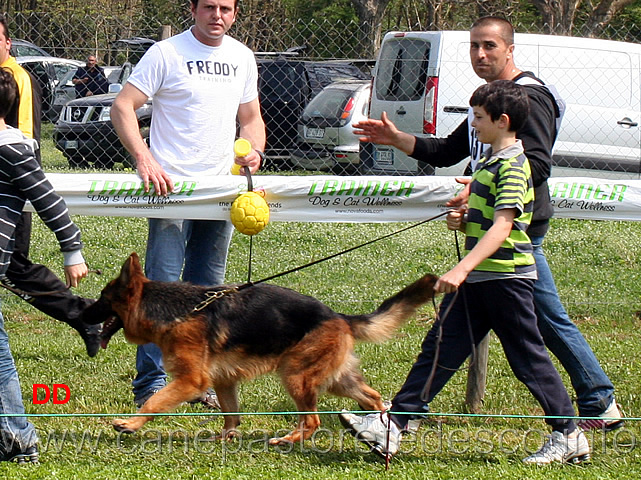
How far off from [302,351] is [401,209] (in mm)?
1251

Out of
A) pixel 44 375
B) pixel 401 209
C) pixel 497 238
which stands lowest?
pixel 44 375

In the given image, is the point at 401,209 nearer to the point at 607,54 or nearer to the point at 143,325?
the point at 143,325

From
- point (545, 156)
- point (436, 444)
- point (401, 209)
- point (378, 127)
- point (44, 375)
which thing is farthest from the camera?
point (44, 375)

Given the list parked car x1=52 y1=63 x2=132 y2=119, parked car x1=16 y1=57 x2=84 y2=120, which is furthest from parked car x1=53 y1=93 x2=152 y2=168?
parked car x1=52 y1=63 x2=132 y2=119

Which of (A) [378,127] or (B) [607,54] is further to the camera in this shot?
(B) [607,54]

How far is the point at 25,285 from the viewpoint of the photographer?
539cm

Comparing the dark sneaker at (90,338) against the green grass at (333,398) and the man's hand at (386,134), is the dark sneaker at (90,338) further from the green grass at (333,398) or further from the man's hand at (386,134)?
the man's hand at (386,134)

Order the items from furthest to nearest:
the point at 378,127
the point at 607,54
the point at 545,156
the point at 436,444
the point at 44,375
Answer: the point at 607,54 → the point at 44,375 → the point at 378,127 → the point at 436,444 → the point at 545,156

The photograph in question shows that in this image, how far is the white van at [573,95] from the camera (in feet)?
A: 36.6

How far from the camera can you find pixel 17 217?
12.7ft

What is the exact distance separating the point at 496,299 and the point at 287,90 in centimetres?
1202

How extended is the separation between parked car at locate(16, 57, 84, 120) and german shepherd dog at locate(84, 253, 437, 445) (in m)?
9.93

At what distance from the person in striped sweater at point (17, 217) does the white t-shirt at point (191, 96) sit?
36.7 inches

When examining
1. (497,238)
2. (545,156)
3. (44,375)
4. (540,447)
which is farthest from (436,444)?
(44,375)
